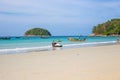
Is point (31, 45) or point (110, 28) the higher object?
point (110, 28)

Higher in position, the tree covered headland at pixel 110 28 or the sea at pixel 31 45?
the tree covered headland at pixel 110 28

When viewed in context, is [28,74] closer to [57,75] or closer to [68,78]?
[57,75]

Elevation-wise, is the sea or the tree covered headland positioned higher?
the tree covered headland

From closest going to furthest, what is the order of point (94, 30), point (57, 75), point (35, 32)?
point (57, 75) < point (35, 32) < point (94, 30)

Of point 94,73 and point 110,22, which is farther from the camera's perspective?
point 110,22

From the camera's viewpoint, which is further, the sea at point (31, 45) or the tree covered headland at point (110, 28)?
the tree covered headland at point (110, 28)

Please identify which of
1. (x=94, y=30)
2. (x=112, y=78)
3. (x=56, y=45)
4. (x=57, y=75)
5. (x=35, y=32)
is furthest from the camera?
(x=94, y=30)

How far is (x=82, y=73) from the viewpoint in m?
7.43

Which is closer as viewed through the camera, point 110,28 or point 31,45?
Answer: point 31,45

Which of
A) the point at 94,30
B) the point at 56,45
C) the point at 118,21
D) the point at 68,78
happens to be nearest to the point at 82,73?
the point at 68,78

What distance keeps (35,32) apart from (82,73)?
84.7 metres

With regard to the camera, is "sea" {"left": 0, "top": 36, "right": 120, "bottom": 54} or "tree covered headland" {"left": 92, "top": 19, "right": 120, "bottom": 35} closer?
"sea" {"left": 0, "top": 36, "right": 120, "bottom": 54}

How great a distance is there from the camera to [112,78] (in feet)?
21.5

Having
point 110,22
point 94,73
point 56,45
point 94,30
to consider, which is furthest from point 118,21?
point 94,73
